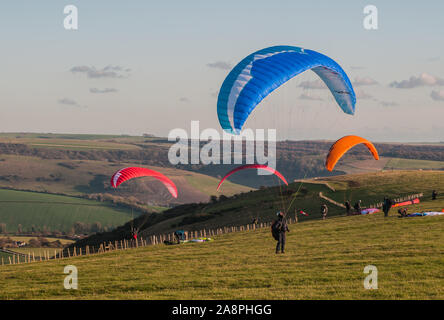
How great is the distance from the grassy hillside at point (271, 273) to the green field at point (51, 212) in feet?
420

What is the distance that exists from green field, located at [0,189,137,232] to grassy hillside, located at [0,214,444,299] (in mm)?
128067

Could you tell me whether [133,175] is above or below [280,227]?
above

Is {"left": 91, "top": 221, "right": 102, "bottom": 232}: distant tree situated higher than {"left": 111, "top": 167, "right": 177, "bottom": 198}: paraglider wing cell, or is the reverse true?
{"left": 111, "top": 167, "right": 177, "bottom": 198}: paraglider wing cell

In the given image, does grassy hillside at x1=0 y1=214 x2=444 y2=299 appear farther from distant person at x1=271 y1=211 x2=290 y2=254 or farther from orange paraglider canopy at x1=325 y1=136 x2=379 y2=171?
orange paraglider canopy at x1=325 y1=136 x2=379 y2=171

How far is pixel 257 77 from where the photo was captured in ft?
89.0

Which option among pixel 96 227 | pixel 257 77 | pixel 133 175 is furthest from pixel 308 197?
pixel 96 227

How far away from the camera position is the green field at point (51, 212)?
153 metres

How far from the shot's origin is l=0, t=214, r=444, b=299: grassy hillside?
17234 mm

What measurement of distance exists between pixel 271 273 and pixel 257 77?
10722mm
